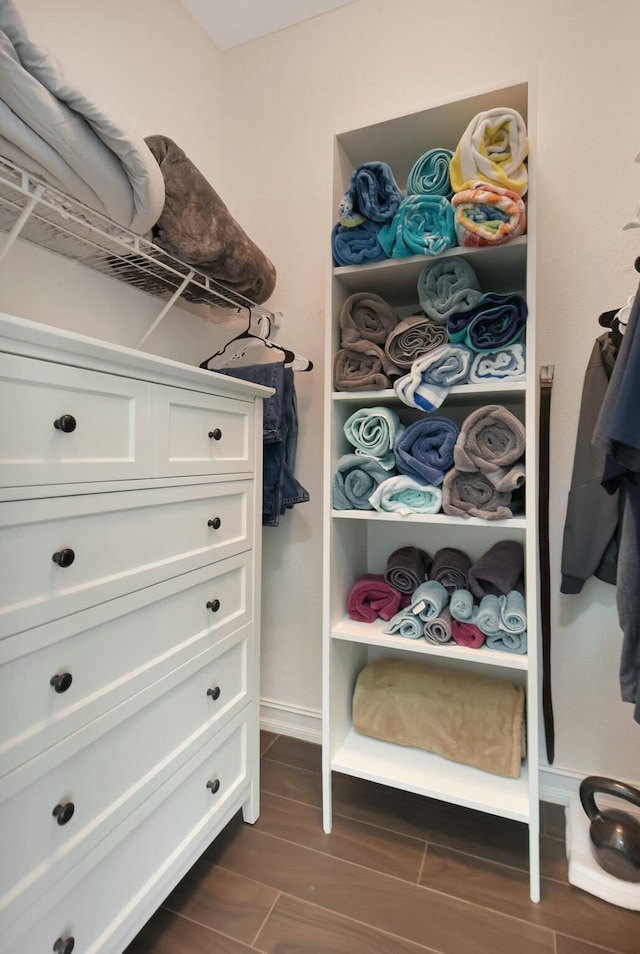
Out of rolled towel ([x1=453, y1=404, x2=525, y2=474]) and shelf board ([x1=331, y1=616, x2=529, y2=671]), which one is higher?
rolled towel ([x1=453, y1=404, x2=525, y2=474])

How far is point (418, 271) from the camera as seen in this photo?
50.5 inches

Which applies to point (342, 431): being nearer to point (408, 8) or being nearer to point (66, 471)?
point (66, 471)

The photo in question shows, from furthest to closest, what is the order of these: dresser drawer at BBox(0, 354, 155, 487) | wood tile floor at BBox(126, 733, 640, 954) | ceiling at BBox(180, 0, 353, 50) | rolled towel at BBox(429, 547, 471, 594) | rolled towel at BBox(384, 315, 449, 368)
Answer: ceiling at BBox(180, 0, 353, 50) → rolled towel at BBox(429, 547, 471, 594) → rolled towel at BBox(384, 315, 449, 368) → wood tile floor at BBox(126, 733, 640, 954) → dresser drawer at BBox(0, 354, 155, 487)

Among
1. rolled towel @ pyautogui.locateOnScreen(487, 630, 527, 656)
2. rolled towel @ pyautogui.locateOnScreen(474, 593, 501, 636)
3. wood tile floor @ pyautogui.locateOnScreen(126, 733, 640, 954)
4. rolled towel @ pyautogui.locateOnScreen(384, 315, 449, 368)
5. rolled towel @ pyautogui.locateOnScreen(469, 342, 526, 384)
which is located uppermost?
rolled towel @ pyautogui.locateOnScreen(384, 315, 449, 368)

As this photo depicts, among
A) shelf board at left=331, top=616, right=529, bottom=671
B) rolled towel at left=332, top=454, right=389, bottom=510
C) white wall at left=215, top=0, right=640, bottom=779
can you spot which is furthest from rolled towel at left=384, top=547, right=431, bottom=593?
white wall at left=215, top=0, right=640, bottom=779

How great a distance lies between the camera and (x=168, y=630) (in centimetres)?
98

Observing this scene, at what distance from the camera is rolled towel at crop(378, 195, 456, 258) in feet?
3.74

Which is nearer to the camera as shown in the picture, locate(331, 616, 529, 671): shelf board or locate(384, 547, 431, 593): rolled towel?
locate(331, 616, 529, 671): shelf board

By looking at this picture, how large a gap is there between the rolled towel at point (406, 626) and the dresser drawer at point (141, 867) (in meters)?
0.50

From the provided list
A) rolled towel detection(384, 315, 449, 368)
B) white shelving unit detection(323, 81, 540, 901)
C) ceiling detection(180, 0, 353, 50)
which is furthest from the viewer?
ceiling detection(180, 0, 353, 50)

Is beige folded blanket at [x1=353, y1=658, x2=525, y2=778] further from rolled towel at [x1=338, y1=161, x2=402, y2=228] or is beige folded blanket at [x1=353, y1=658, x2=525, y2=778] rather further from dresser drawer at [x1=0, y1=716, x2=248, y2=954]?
rolled towel at [x1=338, y1=161, x2=402, y2=228]

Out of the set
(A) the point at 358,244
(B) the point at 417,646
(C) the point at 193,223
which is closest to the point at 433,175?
(A) the point at 358,244

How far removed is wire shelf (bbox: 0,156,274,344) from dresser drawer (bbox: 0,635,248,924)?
3.23 feet

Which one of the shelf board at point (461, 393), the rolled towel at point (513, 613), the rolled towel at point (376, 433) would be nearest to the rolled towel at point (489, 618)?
the rolled towel at point (513, 613)
